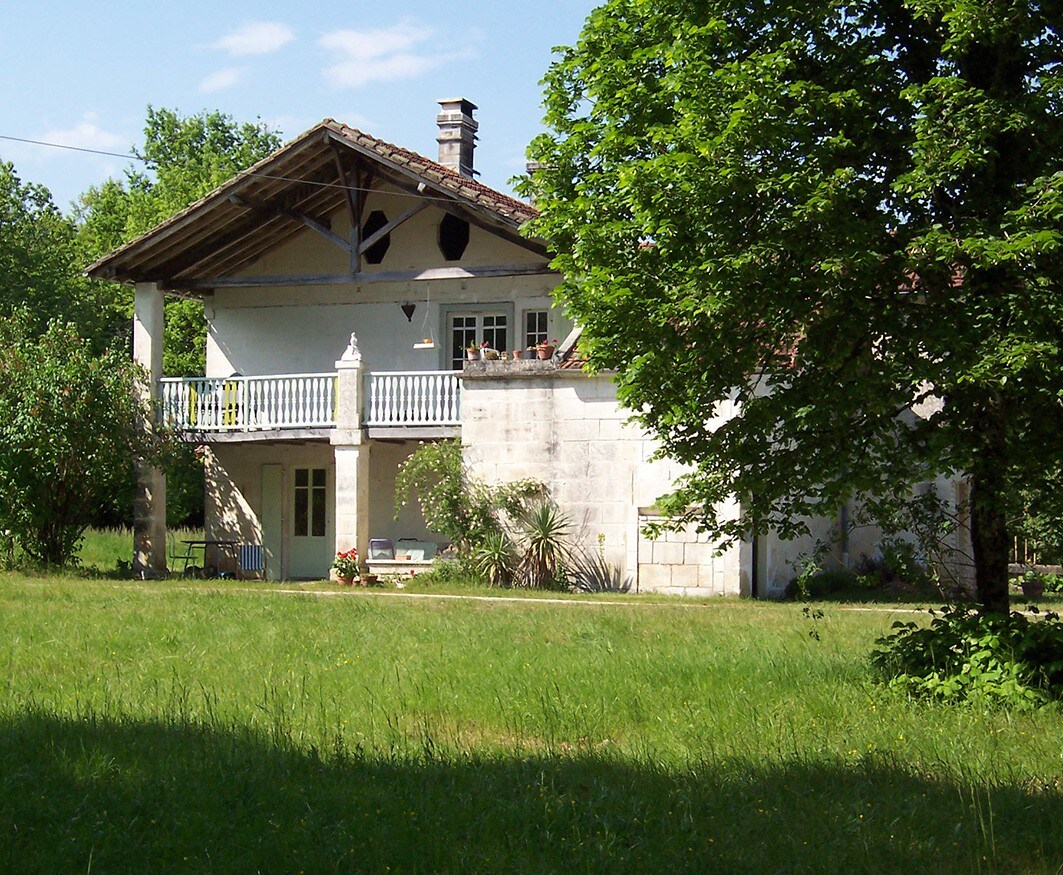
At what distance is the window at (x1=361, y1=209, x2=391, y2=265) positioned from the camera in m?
23.9

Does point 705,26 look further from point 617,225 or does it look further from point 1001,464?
point 1001,464

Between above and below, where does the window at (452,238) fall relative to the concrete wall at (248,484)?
above

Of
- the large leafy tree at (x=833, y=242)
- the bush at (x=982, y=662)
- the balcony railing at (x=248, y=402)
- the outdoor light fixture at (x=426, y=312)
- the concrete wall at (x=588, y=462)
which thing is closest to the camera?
the large leafy tree at (x=833, y=242)

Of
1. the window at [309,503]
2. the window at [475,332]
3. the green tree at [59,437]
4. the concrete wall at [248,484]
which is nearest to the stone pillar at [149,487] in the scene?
the green tree at [59,437]

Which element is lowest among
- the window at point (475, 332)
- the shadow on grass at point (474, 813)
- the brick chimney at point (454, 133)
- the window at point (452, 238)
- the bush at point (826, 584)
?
the shadow on grass at point (474, 813)

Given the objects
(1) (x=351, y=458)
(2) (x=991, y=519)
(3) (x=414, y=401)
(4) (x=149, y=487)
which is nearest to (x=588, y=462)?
(3) (x=414, y=401)

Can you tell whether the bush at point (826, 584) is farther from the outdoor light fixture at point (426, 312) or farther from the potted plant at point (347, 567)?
the outdoor light fixture at point (426, 312)

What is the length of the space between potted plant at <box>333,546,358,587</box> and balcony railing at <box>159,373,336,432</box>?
240 cm

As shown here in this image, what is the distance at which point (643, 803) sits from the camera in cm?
659

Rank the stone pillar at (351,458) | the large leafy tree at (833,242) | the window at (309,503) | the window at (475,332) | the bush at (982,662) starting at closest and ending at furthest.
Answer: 1. the large leafy tree at (833,242)
2. the bush at (982,662)
3. the stone pillar at (351,458)
4. the window at (475,332)
5. the window at (309,503)

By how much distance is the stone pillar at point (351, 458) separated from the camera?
21.5 meters

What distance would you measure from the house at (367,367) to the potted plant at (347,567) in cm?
37

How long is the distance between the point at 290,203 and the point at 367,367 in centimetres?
323

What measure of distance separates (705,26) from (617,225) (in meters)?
1.52
